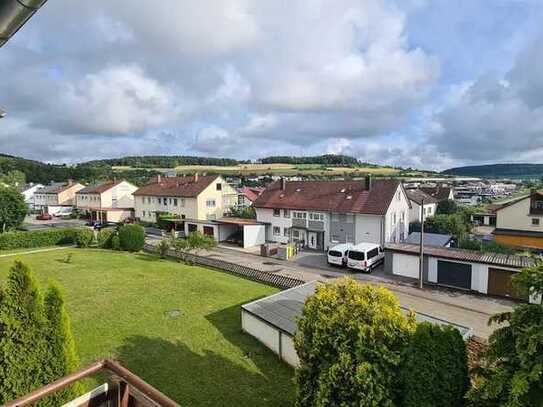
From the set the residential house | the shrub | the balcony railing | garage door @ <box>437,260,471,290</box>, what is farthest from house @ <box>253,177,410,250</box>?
the balcony railing

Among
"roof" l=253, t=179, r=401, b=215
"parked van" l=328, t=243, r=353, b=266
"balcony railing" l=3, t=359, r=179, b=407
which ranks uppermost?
"roof" l=253, t=179, r=401, b=215

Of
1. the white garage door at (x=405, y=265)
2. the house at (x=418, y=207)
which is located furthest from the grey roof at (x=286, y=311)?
the house at (x=418, y=207)

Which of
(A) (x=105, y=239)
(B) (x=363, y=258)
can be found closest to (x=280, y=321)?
(B) (x=363, y=258)

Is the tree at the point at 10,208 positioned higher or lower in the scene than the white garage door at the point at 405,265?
higher

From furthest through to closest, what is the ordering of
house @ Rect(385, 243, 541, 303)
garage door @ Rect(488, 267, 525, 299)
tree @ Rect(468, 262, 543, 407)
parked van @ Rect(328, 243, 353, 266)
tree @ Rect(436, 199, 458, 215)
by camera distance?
tree @ Rect(436, 199, 458, 215) < parked van @ Rect(328, 243, 353, 266) < house @ Rect(385, 243, 541, 303) < garage door @ Rect(488, 267, 525, 299) < tree @ Rect(468, 262, 543, 407)

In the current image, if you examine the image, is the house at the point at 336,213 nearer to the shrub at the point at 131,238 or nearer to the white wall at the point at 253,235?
the white wall at the point at 253,235

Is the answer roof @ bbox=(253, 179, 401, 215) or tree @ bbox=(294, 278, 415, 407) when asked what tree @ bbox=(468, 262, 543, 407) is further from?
roof @ bbox=(253, 179, 401, 215)

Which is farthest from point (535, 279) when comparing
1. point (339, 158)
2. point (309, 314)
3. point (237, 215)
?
point (339, 158)
